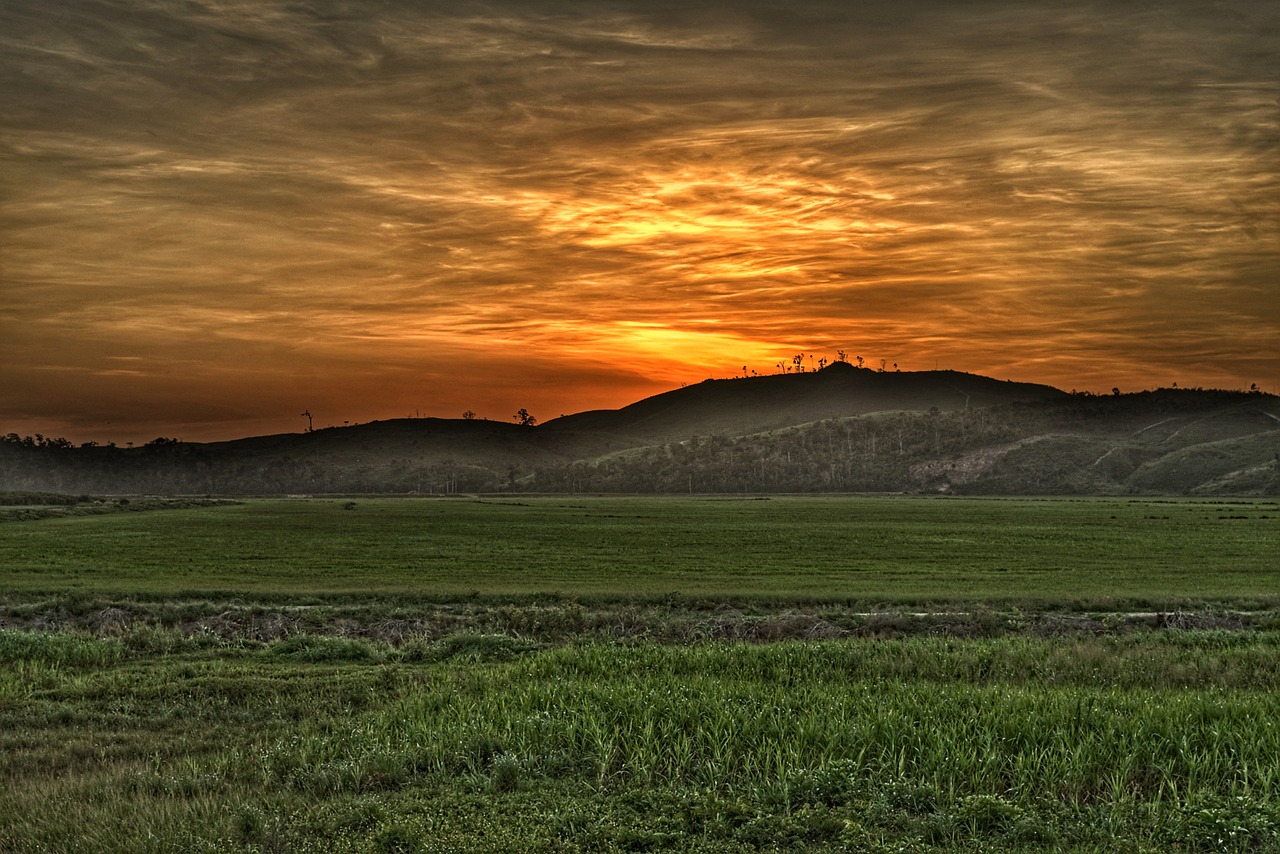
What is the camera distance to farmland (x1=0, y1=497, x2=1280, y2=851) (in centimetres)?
1068

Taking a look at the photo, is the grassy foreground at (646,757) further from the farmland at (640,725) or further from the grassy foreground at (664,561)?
the grassy foreground at (664,561)

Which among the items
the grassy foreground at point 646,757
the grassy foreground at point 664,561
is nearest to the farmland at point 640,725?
the grassy foreground at point 646,757

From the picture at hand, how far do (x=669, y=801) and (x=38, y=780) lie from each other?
854 cm

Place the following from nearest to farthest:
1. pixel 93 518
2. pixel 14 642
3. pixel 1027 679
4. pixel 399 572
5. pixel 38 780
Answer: pixel 38 780 → pixel 1027 679 → pixel 14 642 → pixel 399 572 → pixel 93 518

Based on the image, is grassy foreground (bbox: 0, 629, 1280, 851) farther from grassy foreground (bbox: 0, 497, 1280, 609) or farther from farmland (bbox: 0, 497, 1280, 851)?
grassy foreground (bbox: 0, 497, 1280, 609)

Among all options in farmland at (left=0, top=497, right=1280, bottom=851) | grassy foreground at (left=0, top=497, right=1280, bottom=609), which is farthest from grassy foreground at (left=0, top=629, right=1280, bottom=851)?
grassy foreground at (left=0, top=497, right=1280, bottom=609)

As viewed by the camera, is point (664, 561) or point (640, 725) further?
point (664, 561)

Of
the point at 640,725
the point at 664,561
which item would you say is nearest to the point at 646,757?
the point at 640,725

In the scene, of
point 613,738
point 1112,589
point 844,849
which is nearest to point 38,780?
point 613,738

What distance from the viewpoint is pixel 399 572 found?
4822 cm

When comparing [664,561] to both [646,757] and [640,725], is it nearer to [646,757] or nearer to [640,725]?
[640,725]

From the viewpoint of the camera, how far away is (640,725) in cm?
1402

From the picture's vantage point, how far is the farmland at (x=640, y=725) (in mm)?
10680

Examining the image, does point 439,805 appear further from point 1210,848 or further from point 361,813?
point 1210,848
